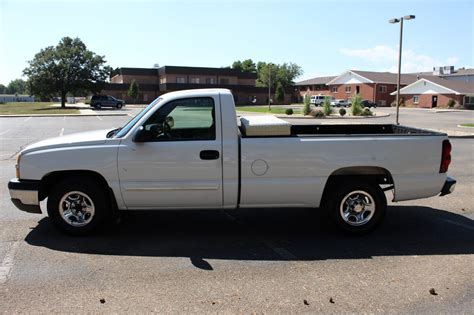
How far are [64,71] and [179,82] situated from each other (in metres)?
21.9

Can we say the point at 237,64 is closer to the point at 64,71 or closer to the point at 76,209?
the point at 64,71

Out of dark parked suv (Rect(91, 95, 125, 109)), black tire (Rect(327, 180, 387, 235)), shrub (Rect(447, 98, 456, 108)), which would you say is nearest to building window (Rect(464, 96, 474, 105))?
shrub (Rect(447, 98, 456, 108))

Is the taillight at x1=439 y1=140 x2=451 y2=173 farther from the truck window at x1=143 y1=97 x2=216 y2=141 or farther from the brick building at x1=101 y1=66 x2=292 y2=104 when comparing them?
the brick building at x1=101 y1=66 x2=292 y2=104

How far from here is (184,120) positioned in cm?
557

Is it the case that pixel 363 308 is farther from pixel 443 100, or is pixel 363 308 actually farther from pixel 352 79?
pixel 352 79

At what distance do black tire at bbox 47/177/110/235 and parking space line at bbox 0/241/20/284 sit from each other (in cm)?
55

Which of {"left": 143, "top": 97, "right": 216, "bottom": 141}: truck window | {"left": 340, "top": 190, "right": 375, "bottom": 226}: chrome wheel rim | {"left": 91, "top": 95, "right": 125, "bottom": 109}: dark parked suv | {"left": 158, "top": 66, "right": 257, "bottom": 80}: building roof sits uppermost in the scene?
{"left": 158, "top": 66, "right": 257, "bottom": 80}: building roof

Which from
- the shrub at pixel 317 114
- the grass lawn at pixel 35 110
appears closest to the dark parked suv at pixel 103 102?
the grass lawn at pixel 35 110

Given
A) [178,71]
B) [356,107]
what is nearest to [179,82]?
[178,71]

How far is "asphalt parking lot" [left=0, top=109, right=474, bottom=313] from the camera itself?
12.9 ft

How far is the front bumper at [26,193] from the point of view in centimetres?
538

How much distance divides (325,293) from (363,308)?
393 mm

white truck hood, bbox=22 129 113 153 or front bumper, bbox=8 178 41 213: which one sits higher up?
white truck hood, bbox=22 129 113 153

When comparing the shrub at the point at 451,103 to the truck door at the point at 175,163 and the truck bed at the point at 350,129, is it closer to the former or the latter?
the truck bed at the point at 350,129
